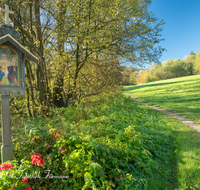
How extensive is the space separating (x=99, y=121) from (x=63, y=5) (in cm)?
524

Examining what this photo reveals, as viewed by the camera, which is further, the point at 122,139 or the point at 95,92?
the point at 95,92

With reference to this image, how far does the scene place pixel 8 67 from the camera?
123 inches

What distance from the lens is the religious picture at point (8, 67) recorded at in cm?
304

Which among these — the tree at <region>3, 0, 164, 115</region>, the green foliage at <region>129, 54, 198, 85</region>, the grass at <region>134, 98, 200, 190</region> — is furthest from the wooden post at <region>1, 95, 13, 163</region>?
the green foliage at <region>129, 54, 198, 85</region>

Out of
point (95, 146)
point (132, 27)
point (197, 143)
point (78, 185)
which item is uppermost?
point (132, 27)

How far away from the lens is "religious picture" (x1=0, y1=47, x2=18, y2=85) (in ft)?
9.98

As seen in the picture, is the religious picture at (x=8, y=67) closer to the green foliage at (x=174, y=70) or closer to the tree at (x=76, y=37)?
the tree at (x=76, y=37)

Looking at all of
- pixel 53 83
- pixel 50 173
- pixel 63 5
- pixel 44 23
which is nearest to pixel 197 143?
pixel 50 173

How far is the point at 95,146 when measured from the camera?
2.73 metres

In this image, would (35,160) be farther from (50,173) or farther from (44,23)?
(44,23)

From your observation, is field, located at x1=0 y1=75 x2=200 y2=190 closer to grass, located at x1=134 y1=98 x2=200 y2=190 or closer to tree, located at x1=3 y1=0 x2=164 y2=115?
grass, located at x1=134 y1=98 x2=200 y2=190

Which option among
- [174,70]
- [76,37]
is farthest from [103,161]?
[174,70]

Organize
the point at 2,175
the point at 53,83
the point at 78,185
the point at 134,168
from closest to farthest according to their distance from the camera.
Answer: the point at 2,175 < the point at 78,185 < the point at 134,168 < the point at 53,83

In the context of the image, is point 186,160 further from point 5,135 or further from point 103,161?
point 5,135
